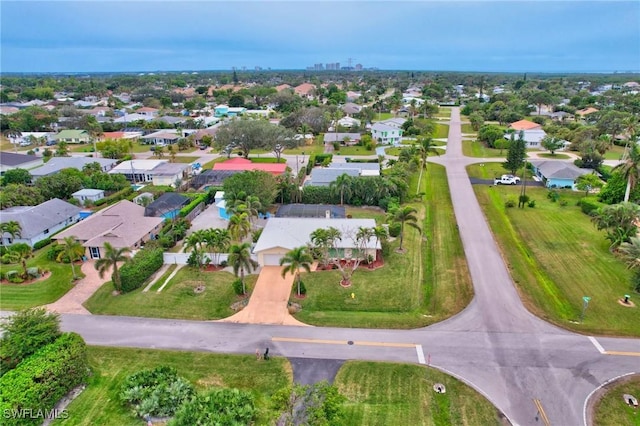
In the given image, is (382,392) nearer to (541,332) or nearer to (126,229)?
(541,332)

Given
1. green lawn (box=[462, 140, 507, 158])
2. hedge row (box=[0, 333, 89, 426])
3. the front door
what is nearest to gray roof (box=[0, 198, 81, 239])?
the front door

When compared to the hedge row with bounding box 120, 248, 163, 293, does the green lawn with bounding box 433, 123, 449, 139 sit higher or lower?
higher

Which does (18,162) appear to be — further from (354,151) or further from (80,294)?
(354,151)

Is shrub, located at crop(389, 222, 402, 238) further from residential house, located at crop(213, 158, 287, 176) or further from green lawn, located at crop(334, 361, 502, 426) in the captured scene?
residential house, located at crop(213, 158, 287, 176)

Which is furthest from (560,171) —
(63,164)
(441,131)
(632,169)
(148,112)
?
(148,112)

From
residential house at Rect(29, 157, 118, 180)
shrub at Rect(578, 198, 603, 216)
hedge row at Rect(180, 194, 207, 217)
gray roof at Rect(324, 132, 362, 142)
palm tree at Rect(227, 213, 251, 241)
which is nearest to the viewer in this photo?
palm tree at Rect(227, 213, 251, 241)

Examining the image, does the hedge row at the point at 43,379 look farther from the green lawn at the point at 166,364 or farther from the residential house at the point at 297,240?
the residential house at the point at 297,240
